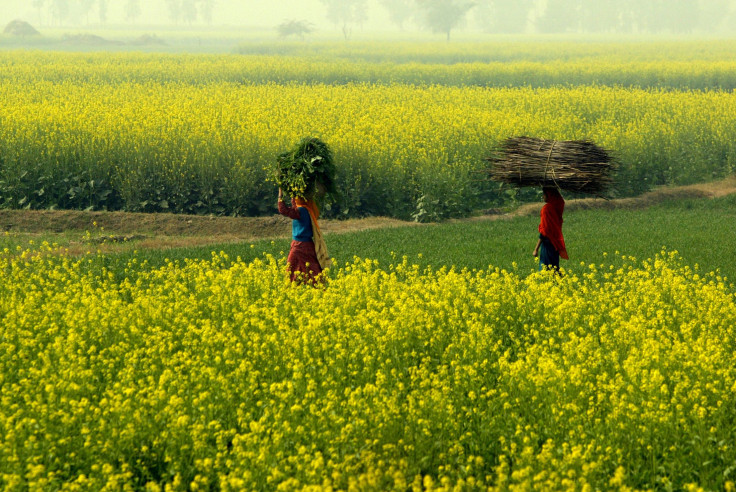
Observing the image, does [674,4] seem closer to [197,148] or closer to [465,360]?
[197,148]

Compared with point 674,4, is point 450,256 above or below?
below

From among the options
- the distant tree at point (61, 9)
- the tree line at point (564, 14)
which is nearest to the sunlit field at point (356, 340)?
the tree line at point (564, 14)

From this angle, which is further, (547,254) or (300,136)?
(300,136)

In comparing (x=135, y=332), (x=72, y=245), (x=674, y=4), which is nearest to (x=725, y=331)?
(x=135, y=332)

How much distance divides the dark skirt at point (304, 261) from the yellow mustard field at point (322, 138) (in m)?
6.46

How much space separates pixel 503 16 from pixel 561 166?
594 ft

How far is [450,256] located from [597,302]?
5095 mm

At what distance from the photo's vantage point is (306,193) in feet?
35.4

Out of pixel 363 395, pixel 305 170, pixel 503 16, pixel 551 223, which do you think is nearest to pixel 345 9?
pixel 503 16

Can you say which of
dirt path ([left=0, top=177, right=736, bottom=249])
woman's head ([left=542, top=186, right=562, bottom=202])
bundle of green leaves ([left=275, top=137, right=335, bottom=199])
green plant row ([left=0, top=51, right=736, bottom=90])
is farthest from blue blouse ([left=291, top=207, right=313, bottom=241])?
green plant row ([left=0, top=51, right=736, bottom=90])

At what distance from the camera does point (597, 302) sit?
10.3m

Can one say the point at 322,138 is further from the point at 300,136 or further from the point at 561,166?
the point at 561,166

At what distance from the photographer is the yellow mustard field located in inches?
807

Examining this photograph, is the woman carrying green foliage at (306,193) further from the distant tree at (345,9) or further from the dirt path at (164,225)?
the distant tree at (345,9)
